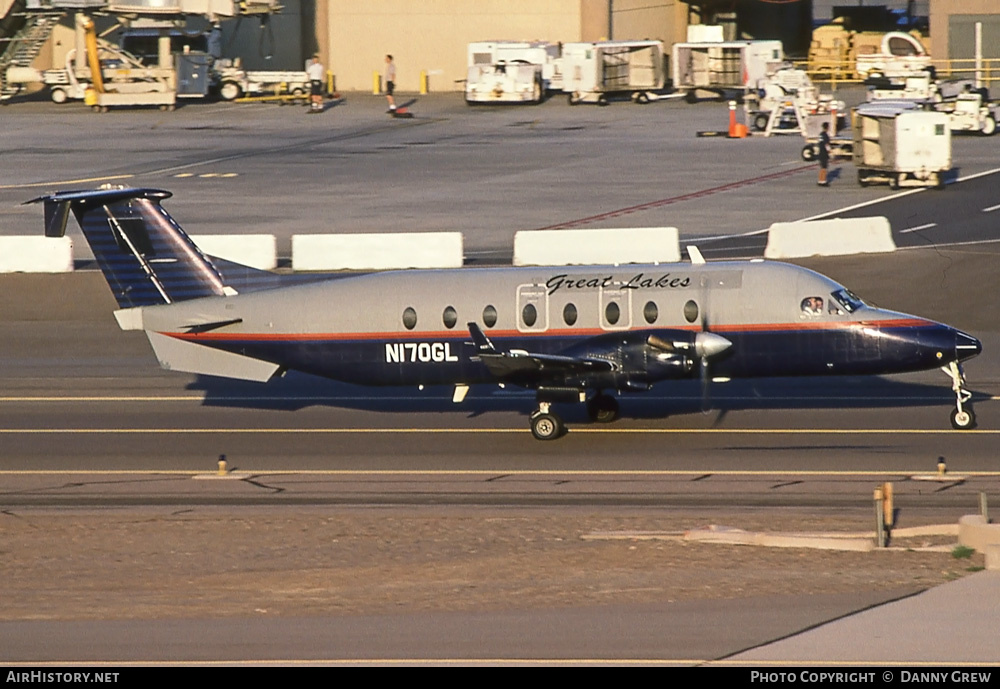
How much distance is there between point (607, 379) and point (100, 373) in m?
12.3

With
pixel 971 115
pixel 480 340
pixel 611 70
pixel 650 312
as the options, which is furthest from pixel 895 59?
pixel 480 340

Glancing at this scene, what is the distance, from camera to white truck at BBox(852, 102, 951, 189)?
48406mm

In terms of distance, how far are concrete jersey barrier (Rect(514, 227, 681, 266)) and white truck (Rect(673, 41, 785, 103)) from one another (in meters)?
39.3

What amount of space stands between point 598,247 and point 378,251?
5431 millimetres

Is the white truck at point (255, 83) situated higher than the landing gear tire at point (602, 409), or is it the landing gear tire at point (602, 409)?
the white truck at point (255, 83)

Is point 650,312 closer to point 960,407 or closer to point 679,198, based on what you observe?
point 960,407

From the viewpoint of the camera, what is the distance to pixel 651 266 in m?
25.7

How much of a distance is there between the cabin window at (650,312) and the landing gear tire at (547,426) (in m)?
2.18

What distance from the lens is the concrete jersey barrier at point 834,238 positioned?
37125 mm

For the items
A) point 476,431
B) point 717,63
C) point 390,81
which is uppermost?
point 717,63

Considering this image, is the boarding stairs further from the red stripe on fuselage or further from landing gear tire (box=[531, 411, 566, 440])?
landing gear tire (box=[531, 411, 566, 440])

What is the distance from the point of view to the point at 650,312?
2502cm

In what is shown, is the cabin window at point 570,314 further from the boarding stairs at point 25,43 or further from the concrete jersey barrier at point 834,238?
the boarding stairs at point 25,43

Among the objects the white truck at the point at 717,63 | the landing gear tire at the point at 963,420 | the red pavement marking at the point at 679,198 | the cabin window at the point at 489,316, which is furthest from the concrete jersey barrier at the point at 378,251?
the white truck at the point at 717,63
